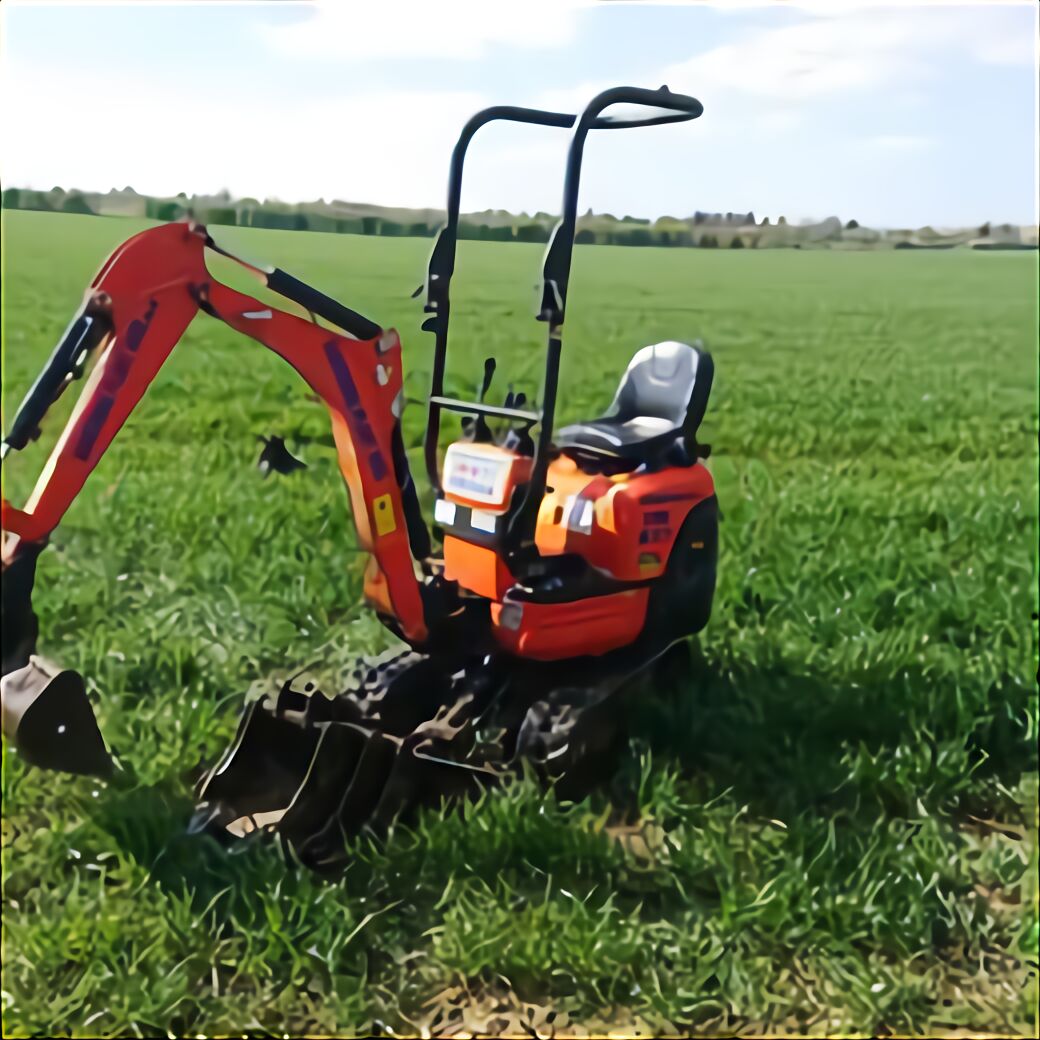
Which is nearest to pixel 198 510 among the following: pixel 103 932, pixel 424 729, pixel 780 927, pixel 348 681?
pixel 348 681

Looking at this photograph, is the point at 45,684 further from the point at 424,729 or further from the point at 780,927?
the point at 780,927

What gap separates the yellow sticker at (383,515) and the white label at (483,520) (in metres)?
0.28

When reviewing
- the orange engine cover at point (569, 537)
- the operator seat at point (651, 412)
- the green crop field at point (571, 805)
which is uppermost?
the operator seat at point (651, 412)

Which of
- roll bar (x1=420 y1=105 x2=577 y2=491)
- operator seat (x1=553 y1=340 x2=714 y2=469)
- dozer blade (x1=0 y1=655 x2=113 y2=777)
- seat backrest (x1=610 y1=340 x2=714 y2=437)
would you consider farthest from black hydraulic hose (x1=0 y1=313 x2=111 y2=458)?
seat backrest (x1=610 y1=340 x2=714 y2=437)

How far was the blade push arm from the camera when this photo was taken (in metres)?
2.61

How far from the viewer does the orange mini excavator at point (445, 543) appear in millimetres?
2674

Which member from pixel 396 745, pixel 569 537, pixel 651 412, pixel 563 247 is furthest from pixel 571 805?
pixel 563 247

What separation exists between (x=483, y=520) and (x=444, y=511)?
18 centimetres

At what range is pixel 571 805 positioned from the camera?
3.05 meters

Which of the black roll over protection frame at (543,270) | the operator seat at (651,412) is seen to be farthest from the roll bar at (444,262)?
the operator seat at (651,412)

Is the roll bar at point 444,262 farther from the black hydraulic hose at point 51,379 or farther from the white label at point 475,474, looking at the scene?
the black hydraulic hose at point 51,379

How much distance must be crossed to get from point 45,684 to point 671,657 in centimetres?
196

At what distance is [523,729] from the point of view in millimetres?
3105

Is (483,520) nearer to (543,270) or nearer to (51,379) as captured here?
(543,270)
